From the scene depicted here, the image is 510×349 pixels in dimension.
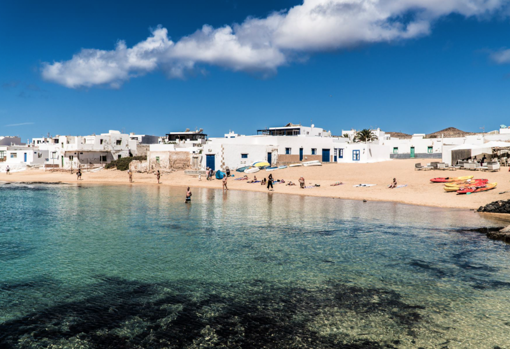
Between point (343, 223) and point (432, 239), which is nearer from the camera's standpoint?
point (432, 239)

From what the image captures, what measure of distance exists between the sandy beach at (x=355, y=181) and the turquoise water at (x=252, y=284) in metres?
8.28

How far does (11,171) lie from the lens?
67.2 m

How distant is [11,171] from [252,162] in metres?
45.2

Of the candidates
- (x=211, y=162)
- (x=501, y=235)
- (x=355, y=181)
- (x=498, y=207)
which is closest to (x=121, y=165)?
(x=211, y=162)

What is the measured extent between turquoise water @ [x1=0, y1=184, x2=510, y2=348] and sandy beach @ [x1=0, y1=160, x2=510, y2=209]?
828cm

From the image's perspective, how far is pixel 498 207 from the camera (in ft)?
77.0

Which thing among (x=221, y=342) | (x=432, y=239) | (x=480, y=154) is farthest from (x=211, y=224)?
(x=480, y=154)

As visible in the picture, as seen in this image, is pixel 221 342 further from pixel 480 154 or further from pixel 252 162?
pixel 252 162

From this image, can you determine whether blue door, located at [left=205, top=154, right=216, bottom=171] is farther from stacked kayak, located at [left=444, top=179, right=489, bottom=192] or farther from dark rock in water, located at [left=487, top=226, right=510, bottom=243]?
dark rock in water, located at [left=487, top=226, right=510, bottom=243]

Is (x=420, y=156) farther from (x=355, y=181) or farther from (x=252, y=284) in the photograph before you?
(x=252, y=284)

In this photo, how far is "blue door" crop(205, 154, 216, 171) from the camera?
5072cm

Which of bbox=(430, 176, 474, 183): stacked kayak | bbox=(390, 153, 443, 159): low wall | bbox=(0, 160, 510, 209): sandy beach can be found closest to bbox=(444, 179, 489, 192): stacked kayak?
bbox=(0, 160, 510, 209): sandy beach

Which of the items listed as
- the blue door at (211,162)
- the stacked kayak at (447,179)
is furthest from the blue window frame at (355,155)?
the stacked kayak at (447,179)

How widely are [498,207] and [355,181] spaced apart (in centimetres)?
1589
